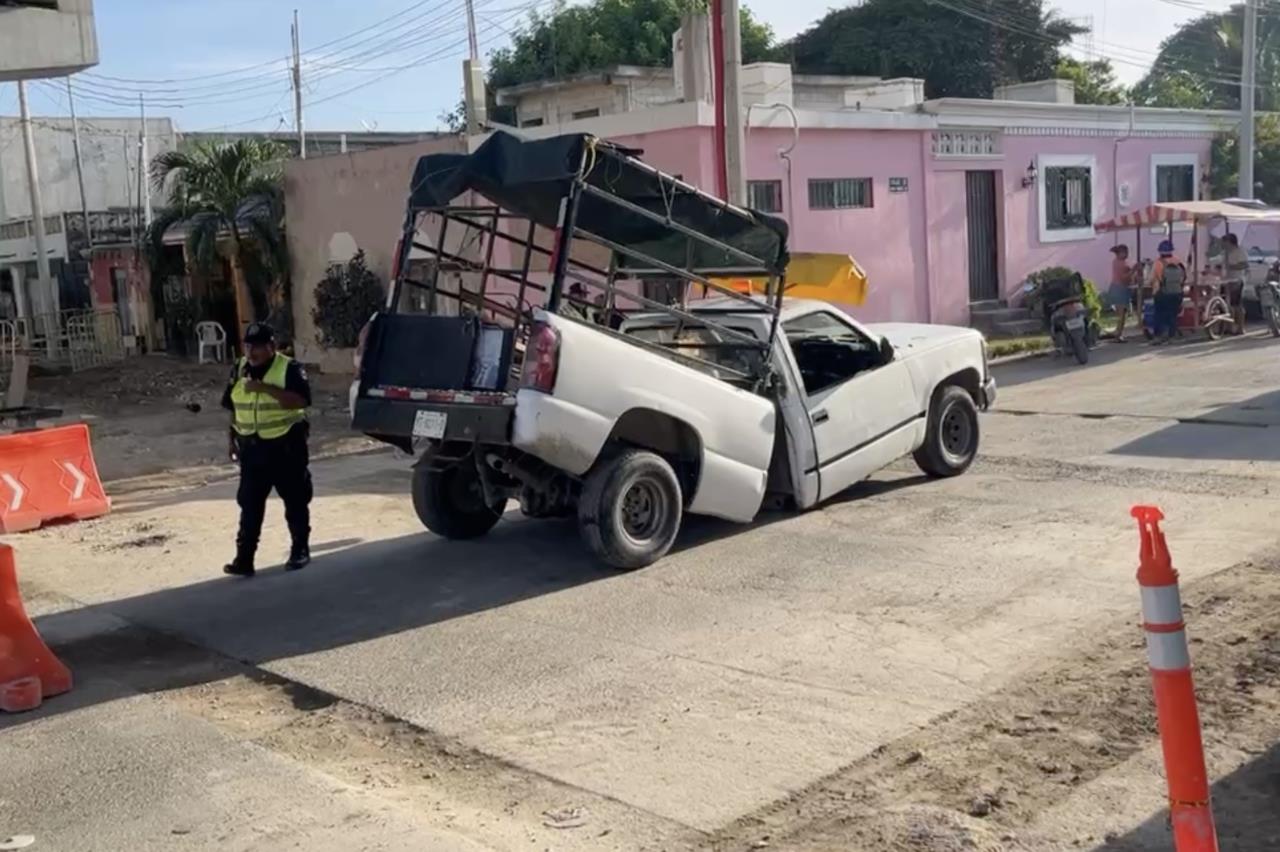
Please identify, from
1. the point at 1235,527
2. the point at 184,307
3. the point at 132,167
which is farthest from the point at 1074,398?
the point at 132,167

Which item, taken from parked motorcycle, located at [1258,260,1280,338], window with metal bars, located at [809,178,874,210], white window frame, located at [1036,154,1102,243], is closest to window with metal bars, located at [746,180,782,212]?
window with metal bars, located at [809,178,874,210]

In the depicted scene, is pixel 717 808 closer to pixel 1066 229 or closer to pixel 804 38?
pixel 1066 229

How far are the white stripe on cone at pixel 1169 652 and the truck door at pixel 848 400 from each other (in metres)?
6.06

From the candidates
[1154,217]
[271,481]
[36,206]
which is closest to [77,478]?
[271,481]

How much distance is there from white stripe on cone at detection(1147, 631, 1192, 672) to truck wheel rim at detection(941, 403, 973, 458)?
7.57m

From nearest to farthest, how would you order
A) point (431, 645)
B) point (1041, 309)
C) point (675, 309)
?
point (431, 645) → point (675, 309) → point (1041, 309)

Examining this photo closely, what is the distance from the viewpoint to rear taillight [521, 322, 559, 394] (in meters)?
7.84

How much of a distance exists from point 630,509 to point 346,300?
15158 millimetres

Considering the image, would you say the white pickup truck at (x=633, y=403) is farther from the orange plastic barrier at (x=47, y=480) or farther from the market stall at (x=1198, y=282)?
the market stall at (x=1198, y=282)

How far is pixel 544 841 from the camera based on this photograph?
15.7ft

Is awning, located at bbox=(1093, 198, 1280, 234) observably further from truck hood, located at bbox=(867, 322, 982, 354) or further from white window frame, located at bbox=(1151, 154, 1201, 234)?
truck hood, located at bbox=(867, 322, 982, 354)

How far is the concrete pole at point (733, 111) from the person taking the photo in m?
15.1

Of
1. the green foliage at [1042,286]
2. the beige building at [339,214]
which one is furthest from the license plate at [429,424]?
the green foliage at [1042,286]

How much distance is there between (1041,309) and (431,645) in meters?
19.0
